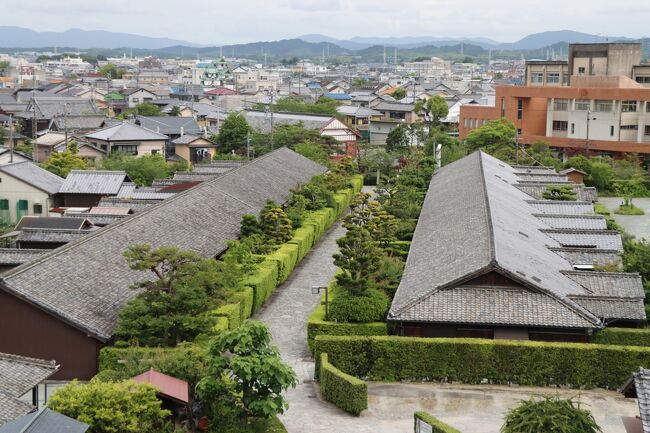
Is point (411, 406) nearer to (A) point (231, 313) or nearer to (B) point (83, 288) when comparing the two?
(A) point (231, 313)

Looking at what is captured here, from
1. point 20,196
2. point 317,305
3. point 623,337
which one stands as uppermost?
point 20,196

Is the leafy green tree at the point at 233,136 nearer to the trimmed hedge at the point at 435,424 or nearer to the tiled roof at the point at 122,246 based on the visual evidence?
the tiled roof at the point at 122,246

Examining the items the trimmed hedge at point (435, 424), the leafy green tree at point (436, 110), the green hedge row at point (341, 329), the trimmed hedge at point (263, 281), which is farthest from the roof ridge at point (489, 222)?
the leafy green tree at point (436, 110)

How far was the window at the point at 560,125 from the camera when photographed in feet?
200

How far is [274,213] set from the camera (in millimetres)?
32312

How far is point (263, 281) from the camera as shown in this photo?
26.9 meters

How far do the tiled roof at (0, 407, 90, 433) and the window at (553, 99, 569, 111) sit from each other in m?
51.7

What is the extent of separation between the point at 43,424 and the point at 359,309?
36.2ft

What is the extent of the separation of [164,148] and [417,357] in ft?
125

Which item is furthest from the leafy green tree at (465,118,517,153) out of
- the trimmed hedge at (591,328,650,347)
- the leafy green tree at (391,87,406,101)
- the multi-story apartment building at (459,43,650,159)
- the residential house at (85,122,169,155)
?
the leafy green tree at (391,87,406,101)

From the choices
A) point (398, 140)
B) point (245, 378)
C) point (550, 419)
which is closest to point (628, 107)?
point (398, 140)

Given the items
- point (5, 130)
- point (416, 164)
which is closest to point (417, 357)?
point (416, 164)

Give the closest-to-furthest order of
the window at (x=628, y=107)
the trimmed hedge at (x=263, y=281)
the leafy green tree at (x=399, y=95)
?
the trimmed hedge at (x=263, y=281) → the window at (x=628, y=107) → the leafy green tree at (x=399, y=95)

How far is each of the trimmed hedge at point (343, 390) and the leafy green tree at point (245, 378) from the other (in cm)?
270
